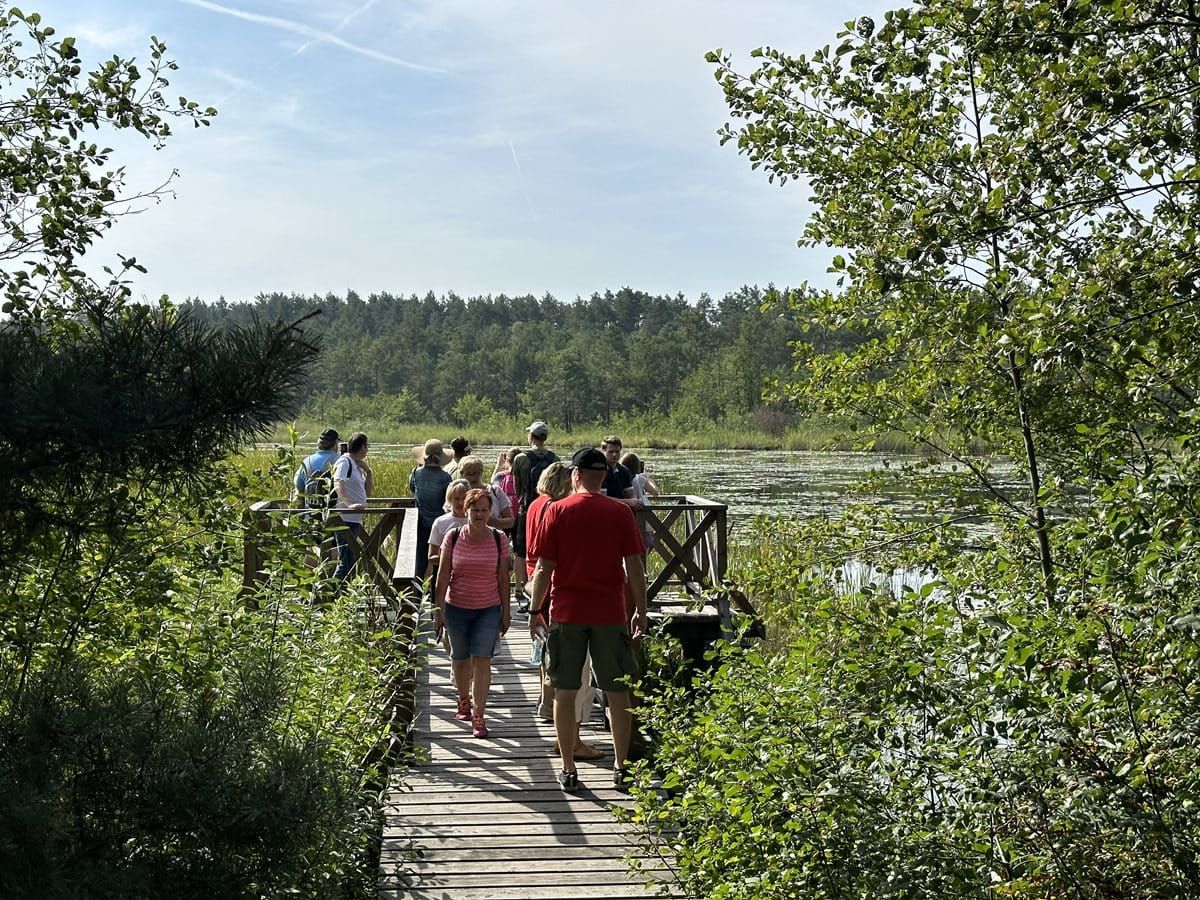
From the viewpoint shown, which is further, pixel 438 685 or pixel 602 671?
pixel 438 685

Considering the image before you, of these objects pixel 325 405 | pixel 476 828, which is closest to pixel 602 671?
pixel 476 828

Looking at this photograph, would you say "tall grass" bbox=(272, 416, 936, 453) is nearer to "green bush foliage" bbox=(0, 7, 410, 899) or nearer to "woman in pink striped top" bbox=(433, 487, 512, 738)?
"woman in pink striped top" bbox=(433, 487, 512, 738)

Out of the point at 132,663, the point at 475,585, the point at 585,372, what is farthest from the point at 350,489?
the point at 585,372

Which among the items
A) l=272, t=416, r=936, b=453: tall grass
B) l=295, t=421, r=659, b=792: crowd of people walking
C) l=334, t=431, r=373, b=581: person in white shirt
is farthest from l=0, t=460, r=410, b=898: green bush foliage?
l=272, t=416, r=936, b=453: tall grass

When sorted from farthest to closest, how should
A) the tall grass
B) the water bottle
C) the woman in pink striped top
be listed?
1. the tall grass
2. the water bottle
3. the woman in pink striped top

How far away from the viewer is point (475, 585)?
6387mm

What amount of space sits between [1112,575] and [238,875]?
7.04 ft

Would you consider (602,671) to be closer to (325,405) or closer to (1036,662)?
(1036,662)

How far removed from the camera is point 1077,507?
4797 millimetres

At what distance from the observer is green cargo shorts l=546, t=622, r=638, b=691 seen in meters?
5.54

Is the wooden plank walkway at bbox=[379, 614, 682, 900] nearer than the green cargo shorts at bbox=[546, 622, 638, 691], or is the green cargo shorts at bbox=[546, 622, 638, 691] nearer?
the wooden plank walkway at bbox=[379, 614, 682, 900]

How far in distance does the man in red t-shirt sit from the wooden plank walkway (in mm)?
442

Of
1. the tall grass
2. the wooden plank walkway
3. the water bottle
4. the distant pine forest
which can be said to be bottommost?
the wooden plank walkway

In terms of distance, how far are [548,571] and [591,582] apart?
0.25 metres
